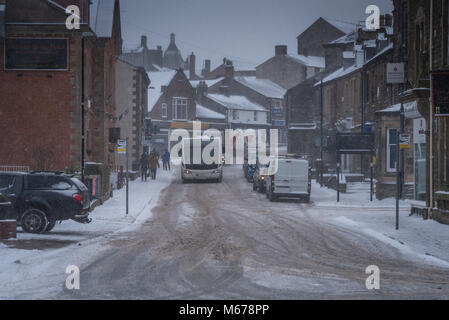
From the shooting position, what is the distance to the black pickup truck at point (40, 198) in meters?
17.7

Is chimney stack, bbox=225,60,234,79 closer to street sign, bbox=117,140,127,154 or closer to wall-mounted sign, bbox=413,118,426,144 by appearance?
wall-mounted sign, bbox=413,118,426,144

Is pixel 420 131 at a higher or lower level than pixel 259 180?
higher

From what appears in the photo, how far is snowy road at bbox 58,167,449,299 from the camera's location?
10.2m

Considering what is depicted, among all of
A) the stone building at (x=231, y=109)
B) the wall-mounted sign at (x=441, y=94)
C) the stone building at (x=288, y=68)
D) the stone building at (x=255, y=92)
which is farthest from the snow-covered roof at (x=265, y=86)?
the wall-mounted sign at (x=441, y=94)

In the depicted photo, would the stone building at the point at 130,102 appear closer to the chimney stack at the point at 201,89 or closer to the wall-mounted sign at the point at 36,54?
the wall-mounted sign at the point at 36,54

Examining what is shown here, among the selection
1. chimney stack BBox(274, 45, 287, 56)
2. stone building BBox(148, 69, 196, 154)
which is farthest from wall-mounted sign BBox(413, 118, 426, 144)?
chimney stack BBox(274, 45, 287, 56)

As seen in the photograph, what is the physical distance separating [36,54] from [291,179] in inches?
480

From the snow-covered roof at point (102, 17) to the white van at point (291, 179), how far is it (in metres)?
12.7

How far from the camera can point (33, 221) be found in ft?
58.2

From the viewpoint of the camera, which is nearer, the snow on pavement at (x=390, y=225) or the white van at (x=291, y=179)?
the snow on pavement at (x=390, y=225)

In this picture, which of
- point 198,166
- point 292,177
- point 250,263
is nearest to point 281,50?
point 198,166

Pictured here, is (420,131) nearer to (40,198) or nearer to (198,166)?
(40,198)
